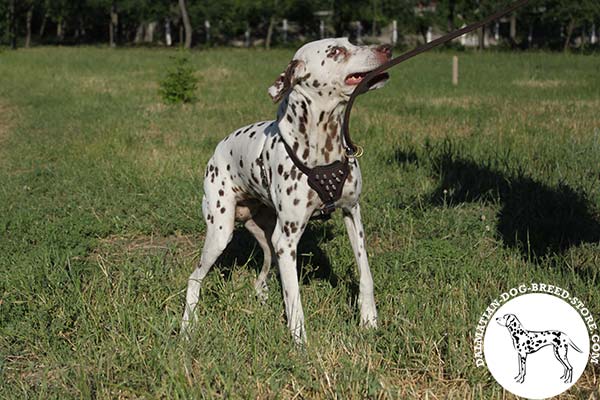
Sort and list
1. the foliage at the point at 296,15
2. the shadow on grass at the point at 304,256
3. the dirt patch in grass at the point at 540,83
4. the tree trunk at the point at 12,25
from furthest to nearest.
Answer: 1. the foliage at the point at 296,15
2. the tree trunk at the point at 12,25
3. the dirt patch in grass at the point at 540,83
4. the shadow on grass at the point at 304,256

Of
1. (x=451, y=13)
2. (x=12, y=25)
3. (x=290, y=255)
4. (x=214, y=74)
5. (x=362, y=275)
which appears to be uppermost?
(x=451, y=13)

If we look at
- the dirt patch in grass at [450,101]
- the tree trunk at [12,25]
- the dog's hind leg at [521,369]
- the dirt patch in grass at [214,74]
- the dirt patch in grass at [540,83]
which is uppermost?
the tree trunk at [12,25]

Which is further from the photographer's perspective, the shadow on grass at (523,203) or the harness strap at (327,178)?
the shadow on grass at (523,203)

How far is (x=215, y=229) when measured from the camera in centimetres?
476

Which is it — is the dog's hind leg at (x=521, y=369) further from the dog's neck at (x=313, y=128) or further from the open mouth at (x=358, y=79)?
the open mouth at (x=358, y=79)

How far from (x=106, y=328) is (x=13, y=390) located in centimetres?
68

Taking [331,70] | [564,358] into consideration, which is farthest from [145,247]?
[564,358]

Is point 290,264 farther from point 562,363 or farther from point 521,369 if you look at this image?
point 562,363

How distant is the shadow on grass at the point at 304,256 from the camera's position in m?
5.25

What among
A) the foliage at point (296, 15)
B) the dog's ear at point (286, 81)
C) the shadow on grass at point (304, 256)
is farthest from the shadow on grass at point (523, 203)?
the foliage at point (296, 15)

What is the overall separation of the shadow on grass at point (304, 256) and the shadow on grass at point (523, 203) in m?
1.33

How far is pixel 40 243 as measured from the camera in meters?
6.19

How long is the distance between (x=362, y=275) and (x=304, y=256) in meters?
1.39

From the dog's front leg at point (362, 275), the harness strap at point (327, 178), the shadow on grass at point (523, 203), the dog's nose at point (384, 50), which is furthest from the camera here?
the shadow on grass at point (523, 203)
